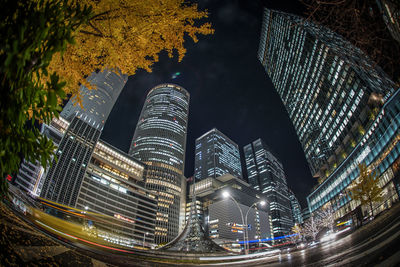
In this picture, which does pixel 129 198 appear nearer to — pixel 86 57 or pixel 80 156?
pixel 80 156

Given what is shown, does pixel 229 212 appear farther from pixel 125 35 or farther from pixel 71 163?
pixel 125 35

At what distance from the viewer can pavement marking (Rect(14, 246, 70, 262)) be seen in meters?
3.57

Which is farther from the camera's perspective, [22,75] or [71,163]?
[71,163]

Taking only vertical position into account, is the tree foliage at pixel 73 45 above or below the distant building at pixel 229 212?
below

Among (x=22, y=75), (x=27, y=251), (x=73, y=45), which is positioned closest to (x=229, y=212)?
(x=27, y=251)

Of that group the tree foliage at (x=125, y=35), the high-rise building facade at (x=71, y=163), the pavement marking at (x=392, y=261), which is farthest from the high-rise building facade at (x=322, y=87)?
the high-rise building facade at (x=71, y=163)

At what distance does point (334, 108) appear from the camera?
207 ft

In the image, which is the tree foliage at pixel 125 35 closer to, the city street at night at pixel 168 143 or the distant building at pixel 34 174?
the city street at night at pixel 168 143

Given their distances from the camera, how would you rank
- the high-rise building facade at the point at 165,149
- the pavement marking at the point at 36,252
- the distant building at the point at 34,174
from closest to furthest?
1. the pavement marking at the point at 36,252
2. the distant building at the point at 34,174
3. the high-rise building facade at the point at 165,149

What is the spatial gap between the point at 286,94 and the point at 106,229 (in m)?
109

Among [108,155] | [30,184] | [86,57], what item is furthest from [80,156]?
[86,57]

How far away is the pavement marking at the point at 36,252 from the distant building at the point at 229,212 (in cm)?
10980

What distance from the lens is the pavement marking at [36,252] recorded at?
140 inches

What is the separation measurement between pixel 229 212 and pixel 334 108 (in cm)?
8549
